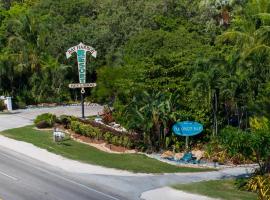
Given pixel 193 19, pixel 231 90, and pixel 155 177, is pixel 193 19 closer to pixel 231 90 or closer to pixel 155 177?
pixel 231 90

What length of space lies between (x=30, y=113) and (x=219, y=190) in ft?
101

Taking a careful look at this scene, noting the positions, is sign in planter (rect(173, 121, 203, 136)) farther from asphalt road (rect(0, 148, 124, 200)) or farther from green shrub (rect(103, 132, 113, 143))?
asphalt road (rect(0, 148, 124, 200))

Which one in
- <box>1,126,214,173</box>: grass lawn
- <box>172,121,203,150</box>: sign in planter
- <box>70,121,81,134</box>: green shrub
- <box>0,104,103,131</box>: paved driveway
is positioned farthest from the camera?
<box>0,104,103,131</box>: paved driveway

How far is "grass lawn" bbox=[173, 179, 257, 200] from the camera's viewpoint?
25.8m

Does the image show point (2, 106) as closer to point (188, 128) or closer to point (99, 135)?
point (99, 135)

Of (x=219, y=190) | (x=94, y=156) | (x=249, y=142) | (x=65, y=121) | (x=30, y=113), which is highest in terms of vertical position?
(x=249, y=142)

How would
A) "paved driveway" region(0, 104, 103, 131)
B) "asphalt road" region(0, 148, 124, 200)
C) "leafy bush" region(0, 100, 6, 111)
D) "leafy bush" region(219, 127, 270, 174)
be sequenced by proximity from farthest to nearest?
"leafy bush" region(0, 100, 6, 111), "paved driveway" region(0, 104, 103, 131), "asphalt road" region(0, 148, 124, 200), "leafy bush" region(219, 127, 270, 174)

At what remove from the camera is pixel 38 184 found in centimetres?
2794

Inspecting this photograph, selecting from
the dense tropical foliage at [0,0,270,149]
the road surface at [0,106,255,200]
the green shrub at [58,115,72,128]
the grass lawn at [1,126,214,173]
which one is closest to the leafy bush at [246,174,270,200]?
the road surface at [0,106,255,200]

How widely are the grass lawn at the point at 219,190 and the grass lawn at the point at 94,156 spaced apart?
129 inches

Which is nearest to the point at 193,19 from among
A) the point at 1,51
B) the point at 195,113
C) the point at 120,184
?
the point at 1,51

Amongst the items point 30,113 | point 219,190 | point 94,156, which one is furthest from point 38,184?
point 30,113

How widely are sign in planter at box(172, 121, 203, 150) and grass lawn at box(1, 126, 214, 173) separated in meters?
2.65

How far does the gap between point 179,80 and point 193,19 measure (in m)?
23.6
